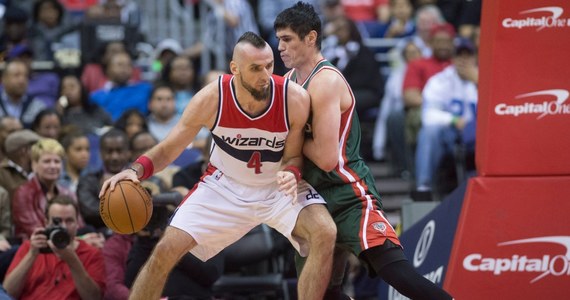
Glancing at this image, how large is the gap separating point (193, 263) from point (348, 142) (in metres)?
2.09

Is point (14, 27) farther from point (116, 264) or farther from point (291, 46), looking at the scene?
point (291, 46)

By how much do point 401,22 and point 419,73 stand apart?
7.15 ft

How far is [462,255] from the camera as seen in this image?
821 centimetres

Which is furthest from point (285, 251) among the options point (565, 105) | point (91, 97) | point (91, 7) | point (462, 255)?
point (91, 7)

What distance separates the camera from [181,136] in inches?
304

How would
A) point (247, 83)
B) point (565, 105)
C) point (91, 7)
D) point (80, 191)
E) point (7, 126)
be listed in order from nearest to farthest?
point (247, 83) < point (565, 105) < point (80, 191) < point (7, 126) < point (91, 7)

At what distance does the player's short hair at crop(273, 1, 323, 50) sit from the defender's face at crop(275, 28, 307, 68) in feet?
0.09

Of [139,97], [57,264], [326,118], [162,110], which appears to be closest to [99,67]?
[139,97]

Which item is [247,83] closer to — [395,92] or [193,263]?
[193,263]

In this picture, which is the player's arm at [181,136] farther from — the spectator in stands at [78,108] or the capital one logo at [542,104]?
the spectator in stands at [78,108]

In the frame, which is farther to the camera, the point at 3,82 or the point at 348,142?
the point at 3,82

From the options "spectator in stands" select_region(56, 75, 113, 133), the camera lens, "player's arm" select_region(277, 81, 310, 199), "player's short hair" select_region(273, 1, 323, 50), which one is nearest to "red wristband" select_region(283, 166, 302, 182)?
"player's arm" select_region(277, 81, 310, 199)

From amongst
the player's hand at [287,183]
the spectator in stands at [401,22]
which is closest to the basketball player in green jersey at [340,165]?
the player's hand at [287,183]

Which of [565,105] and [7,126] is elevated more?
[565,105]
